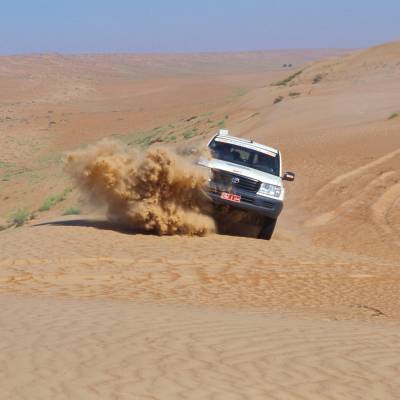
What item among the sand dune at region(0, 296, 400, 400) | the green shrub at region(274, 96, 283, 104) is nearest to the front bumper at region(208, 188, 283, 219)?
the sand dune at region(0, 296, 400, 400)

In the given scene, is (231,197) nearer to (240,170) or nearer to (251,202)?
(251,202)

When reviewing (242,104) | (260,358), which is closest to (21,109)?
(242,104)

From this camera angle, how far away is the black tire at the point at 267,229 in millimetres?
14906

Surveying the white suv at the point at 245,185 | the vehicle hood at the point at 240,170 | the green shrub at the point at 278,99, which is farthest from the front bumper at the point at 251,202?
the green shrub at the point at 278,99

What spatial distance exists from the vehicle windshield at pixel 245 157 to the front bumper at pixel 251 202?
94cm

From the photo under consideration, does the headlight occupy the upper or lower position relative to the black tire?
upper

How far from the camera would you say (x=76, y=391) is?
→ 17.2 ft

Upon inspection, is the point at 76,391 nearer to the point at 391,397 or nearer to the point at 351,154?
the point at 391,397

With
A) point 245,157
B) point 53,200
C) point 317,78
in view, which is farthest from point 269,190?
point 317,78

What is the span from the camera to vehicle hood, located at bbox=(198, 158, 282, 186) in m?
14.2

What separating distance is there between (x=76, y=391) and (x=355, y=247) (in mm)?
12316

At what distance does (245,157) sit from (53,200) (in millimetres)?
12849

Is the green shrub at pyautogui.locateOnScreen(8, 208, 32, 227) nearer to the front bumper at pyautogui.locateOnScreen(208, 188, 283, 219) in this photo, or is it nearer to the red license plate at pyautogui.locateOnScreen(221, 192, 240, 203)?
the front bumper at pyautogui.locateOnScreen(208, 188, 283, 219)

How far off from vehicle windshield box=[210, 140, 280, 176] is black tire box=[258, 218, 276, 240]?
0.86 m
